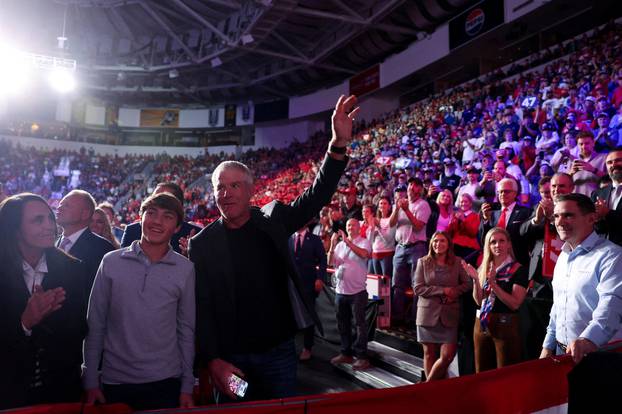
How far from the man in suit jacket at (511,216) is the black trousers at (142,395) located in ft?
10.6

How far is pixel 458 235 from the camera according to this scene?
16.7 ft

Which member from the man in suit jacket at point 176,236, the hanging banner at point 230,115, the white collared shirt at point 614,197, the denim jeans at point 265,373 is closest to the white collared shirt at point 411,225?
the white collared shirt at point 614,197

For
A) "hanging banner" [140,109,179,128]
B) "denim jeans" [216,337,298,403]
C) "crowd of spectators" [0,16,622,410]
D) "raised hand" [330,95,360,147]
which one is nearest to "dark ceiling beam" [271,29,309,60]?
"crowd of spectators" [0,16,622,410]

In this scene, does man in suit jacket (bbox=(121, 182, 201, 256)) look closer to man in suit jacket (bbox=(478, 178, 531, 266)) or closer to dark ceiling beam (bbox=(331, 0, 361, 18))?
man in suit jacket (bbox=(478, 178, 531, 266))

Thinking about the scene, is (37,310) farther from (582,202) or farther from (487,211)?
(487,211)

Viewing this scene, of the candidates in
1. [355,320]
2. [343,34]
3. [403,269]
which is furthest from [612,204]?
[343,34]

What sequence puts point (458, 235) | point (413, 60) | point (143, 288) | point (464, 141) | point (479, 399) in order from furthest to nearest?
point (413, 60), point (464, 141), point (458, 235), point (143, 288), point (479, 399)

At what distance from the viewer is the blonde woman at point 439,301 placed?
12.9 ft

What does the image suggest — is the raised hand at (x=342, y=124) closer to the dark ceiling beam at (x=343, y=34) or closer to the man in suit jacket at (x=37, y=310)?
the man in suit jacket at (x=37, y=310)

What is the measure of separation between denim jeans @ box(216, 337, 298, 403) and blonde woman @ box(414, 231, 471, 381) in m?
2.29

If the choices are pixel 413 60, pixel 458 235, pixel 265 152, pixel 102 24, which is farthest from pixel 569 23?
pixel 102 24

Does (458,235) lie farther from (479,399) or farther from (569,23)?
(569,23)

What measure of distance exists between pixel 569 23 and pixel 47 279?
16206mm

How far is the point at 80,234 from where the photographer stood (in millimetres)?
2682
